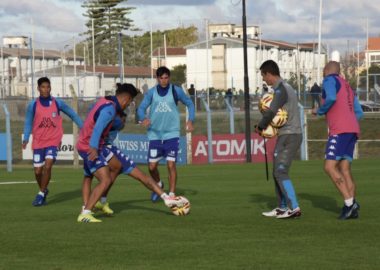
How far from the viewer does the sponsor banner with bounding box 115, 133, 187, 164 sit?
31.7 m

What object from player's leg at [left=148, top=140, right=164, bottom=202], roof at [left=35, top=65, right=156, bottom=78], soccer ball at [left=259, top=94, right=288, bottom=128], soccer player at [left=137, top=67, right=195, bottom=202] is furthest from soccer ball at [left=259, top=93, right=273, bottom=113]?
roof at [left=35, top=65, right=156, bottom=78]

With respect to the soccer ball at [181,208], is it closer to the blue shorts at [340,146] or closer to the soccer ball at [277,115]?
the soccer ball at [277,115]

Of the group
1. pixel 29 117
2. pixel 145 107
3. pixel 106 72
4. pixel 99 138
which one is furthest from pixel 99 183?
pixel 106 72

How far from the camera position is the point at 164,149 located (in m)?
15.9

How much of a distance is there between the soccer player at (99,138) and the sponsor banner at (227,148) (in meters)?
18.9

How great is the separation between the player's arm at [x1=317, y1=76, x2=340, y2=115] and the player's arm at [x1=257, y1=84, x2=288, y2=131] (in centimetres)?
49

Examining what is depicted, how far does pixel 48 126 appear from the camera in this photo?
15750mm

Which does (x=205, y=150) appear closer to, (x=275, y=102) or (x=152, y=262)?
(x=275, y=102)

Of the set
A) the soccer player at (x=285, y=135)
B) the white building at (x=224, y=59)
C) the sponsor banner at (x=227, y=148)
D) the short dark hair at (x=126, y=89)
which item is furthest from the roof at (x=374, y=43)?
the short dark hair at (x=126, y=89)

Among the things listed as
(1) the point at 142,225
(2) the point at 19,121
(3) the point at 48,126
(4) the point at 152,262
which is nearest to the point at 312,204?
(1) the point at 142,225

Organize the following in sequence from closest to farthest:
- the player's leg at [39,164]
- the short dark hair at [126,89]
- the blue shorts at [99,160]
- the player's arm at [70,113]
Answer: the short dark hair at [126,89], the blue shorts at [99,160], the player's arm at [70,113], the player's leg at [39,164]

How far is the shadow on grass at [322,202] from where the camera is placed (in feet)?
45.8

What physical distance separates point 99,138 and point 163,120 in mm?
3565

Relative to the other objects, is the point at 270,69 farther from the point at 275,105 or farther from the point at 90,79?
the point at 90,79
